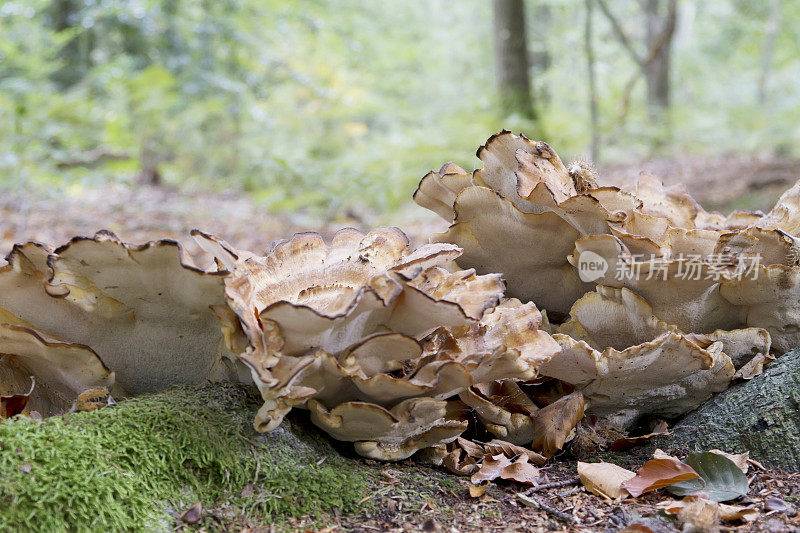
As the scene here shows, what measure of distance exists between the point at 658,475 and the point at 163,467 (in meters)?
1.61

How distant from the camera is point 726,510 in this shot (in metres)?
1.85

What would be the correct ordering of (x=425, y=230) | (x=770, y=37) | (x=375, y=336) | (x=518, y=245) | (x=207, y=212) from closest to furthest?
1. (x=375, y=336)
2. (x=518, y=245)
3. (x=425, y=230)
4. (x=207, y=212)
5. (x=770, y=37)

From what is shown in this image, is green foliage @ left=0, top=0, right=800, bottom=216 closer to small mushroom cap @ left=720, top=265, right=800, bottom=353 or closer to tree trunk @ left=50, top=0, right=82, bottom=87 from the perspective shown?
tree trunk @ left=50, top=0, right=82, bottom=87

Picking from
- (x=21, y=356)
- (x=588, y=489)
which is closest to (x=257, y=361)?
(x=21, y=356)

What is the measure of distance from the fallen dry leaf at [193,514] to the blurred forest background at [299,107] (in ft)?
25.2

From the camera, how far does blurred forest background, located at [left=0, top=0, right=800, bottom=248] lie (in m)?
11.0

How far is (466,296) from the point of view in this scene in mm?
1999

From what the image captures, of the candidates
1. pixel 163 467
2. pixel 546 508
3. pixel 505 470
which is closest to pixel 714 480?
pixel 546 508

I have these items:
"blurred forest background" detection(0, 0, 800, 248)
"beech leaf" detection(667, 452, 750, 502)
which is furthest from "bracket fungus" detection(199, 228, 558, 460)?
"blurred forest background" detection(0, 0, 800, 248)

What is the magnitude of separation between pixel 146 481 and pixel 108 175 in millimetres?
13252

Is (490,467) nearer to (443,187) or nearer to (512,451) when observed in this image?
(512,451)

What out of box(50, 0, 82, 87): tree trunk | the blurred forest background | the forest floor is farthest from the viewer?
box(50, 0, 82, 87): tree trunk

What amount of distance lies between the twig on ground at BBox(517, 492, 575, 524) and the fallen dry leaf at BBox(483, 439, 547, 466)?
10.1 inches

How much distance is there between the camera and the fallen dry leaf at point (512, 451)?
7.53ft
